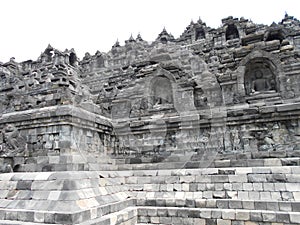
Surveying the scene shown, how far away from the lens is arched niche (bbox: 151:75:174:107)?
12211 millimetres

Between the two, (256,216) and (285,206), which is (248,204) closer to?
(256,216)

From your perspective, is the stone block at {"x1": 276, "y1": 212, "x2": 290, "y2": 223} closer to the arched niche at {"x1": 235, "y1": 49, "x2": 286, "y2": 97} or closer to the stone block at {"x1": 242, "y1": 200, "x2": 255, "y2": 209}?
the stone block at {"x1": 242, "y1": 200, "x2": 255, "y2": 209}

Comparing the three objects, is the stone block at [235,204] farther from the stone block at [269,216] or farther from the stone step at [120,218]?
the stone step at [120,218]

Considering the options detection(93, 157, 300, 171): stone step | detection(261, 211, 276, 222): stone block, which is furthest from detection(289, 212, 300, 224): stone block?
detection(93, 157, 300, 171): stone step

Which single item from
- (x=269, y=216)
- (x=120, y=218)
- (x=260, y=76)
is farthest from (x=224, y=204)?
(x=260, y=76)

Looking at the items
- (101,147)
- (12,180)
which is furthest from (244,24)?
(12,180)

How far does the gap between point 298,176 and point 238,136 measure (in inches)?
105

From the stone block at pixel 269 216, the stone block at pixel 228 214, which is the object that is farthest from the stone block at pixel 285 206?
the stone block at pixel 228 214

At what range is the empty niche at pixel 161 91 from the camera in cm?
1221

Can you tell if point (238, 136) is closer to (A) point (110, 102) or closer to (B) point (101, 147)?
(B) point (101, 147)

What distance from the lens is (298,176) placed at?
6.45m

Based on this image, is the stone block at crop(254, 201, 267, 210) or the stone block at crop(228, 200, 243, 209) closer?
the stone block at crop(254, 201, 267, 210)

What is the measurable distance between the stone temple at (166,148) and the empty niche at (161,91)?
52 millimetres

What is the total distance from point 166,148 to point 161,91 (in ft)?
11.5
